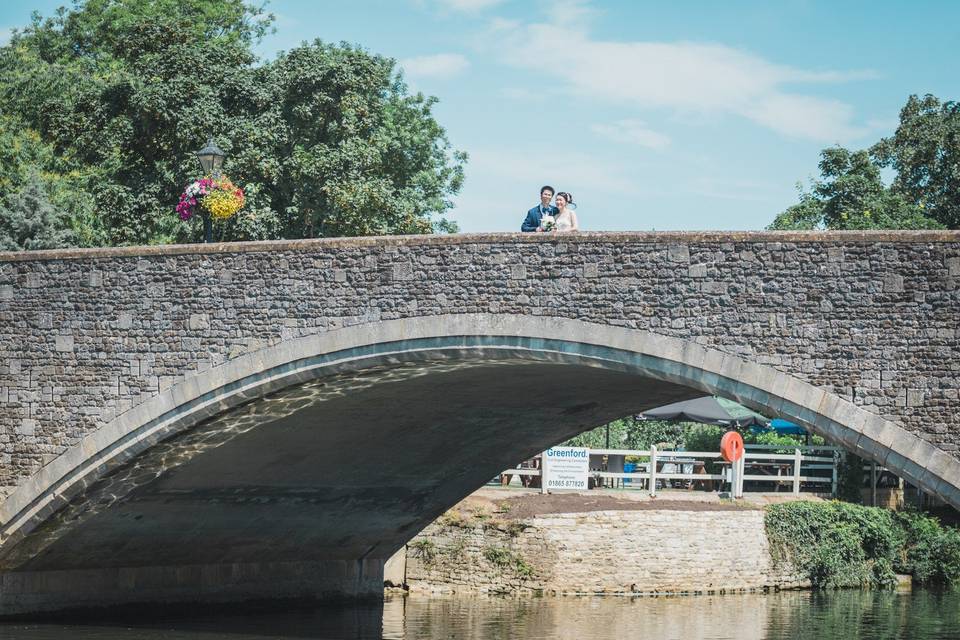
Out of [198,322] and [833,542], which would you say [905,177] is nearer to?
[833,542]

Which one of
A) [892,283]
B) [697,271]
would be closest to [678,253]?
[697,271]

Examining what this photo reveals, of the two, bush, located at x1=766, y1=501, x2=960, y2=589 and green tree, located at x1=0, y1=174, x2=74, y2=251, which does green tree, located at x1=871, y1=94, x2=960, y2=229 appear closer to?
bush, located at x1=766, y1=501, x2=960, y2=589

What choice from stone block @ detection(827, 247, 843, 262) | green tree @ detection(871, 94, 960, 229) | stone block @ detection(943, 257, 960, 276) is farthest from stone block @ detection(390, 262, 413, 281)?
green tree @ detection(871, 94, 960, 229)

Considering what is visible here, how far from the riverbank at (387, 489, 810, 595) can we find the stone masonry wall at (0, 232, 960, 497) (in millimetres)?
7500

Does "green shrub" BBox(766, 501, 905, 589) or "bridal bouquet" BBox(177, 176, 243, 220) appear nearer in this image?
"bridal bouquet" BBox(177, 176, 243, 220)

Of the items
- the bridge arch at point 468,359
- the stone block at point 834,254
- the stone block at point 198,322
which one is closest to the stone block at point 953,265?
the stone block at point 834,254

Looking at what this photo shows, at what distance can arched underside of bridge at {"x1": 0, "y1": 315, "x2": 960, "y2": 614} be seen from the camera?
497 inches

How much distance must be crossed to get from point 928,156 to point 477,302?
16.6m

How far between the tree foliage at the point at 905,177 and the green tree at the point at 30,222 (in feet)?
45.9

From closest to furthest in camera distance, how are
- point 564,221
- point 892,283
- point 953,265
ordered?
point 953,265 < point 892,283 < point 564,221

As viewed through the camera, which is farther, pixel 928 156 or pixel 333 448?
pixel 928 156

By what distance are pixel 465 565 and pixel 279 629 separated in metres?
4.51

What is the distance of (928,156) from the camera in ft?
89.6

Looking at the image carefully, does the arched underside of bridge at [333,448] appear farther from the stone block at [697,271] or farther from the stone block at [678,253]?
the stone block at [678,253]
